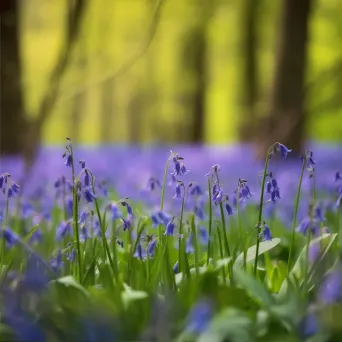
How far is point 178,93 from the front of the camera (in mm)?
21969

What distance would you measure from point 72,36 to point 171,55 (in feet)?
59.2

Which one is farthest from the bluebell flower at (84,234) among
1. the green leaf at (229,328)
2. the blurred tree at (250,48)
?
the blurred tree at (250,48)

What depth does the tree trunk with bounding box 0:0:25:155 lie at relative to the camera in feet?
25.1

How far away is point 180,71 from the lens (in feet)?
60.7

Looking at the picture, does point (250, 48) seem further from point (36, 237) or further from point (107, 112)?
point (36, 237)

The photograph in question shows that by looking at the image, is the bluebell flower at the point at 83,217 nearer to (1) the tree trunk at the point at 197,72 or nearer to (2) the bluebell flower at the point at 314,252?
(2) the bluebell flower at the point at 314,252

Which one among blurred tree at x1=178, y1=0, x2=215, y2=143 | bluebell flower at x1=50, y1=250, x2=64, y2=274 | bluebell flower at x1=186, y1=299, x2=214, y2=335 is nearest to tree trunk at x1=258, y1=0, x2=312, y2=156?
bluebell flower at x1=50, y1=250, x2=64, y2=274

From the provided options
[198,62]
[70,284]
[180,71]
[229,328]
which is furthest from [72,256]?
[180,71]

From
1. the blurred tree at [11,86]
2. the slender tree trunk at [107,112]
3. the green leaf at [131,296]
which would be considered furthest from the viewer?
the slender tree trunk at [107,112]

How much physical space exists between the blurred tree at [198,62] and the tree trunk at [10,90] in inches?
264

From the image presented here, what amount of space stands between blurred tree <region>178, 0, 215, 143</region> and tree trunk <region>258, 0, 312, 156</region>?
6880 mm

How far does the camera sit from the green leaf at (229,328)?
1.37 m

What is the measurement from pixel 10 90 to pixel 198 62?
28.9 ft

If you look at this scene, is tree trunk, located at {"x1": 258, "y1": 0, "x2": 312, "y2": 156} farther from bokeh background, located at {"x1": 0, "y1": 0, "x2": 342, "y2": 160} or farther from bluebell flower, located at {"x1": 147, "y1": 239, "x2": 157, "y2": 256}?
bluebell flower, located at {"x1": 147, "y1": 239, "x2": 157, "y2": 256}
